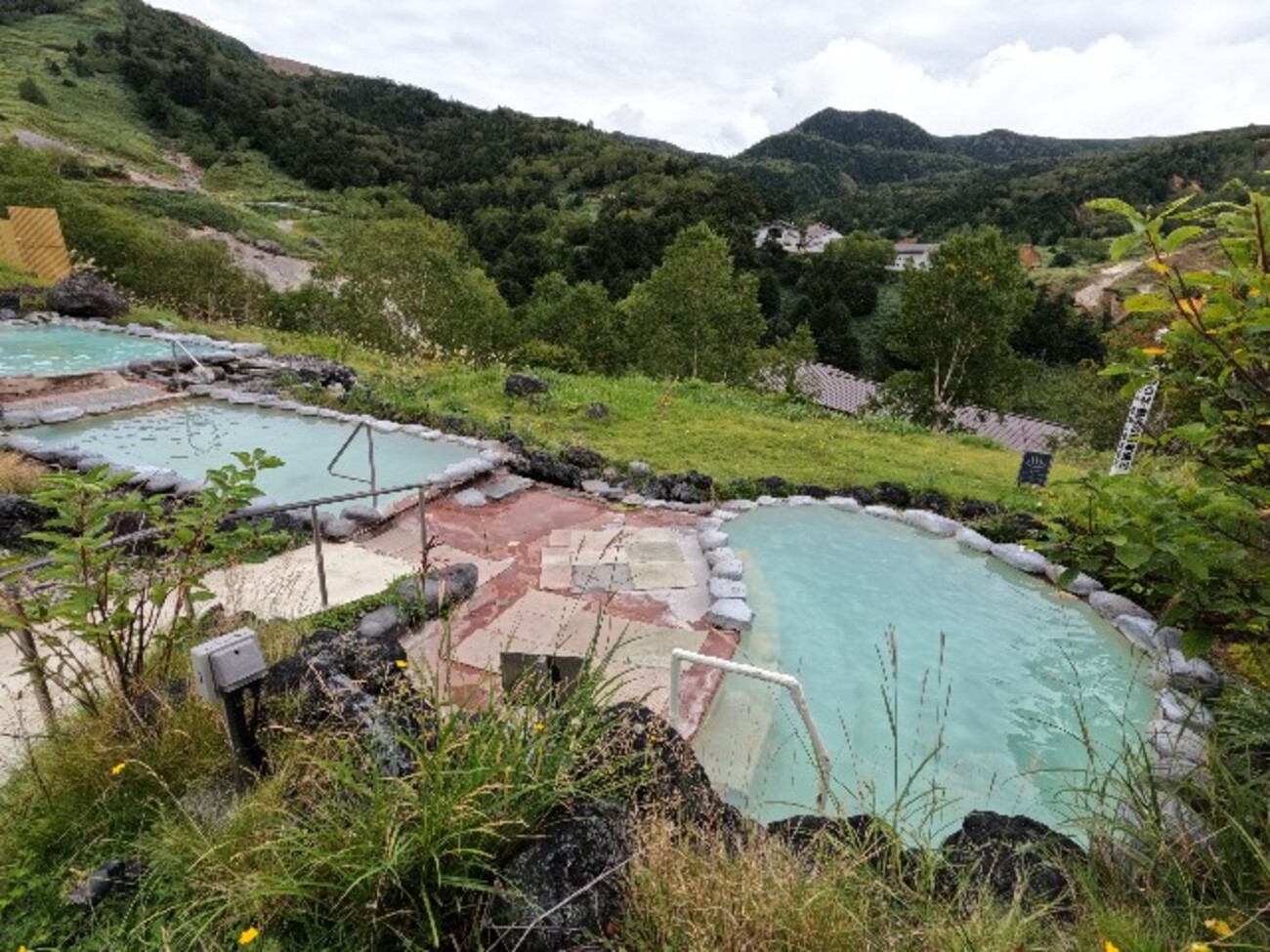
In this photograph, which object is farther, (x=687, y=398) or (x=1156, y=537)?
(x=687, y=398)

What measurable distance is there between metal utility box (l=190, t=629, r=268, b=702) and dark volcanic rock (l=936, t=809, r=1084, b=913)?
261cm

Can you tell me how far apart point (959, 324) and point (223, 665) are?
64.1ft

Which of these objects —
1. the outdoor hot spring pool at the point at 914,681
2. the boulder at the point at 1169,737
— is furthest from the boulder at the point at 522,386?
the boulder at the point at 1169,737

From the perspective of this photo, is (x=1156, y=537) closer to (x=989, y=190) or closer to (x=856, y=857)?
(x=856, y=857)

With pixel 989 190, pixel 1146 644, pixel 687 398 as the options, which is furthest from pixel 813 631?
pixel 989 190

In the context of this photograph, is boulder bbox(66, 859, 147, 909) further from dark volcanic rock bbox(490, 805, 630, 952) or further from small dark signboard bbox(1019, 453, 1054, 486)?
small dark signboard bbox(1019, 453, 1054, 486)

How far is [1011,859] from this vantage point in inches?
106

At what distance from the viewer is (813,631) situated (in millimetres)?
5797

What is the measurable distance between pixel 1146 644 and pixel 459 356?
13511 mm

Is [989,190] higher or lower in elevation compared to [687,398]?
higher

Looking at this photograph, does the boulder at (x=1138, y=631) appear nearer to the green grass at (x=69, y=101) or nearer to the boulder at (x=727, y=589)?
the boulder at (x=727, y=589)

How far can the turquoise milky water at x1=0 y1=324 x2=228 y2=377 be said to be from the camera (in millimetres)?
11969

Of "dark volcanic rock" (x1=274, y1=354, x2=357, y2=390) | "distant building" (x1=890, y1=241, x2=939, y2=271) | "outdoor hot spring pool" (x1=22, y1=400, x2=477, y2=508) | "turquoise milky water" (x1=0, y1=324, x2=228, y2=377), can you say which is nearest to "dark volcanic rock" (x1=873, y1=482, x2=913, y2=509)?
"outdoor hot spring pool" (x1=22, y1=400, x2=477, y2=508)

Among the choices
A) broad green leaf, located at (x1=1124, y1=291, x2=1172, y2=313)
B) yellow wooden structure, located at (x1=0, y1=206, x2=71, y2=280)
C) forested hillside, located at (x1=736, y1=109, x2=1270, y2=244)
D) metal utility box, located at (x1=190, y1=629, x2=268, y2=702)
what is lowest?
metal utility box, located at (x1=190, y1=629, x2=268, y2=702)
